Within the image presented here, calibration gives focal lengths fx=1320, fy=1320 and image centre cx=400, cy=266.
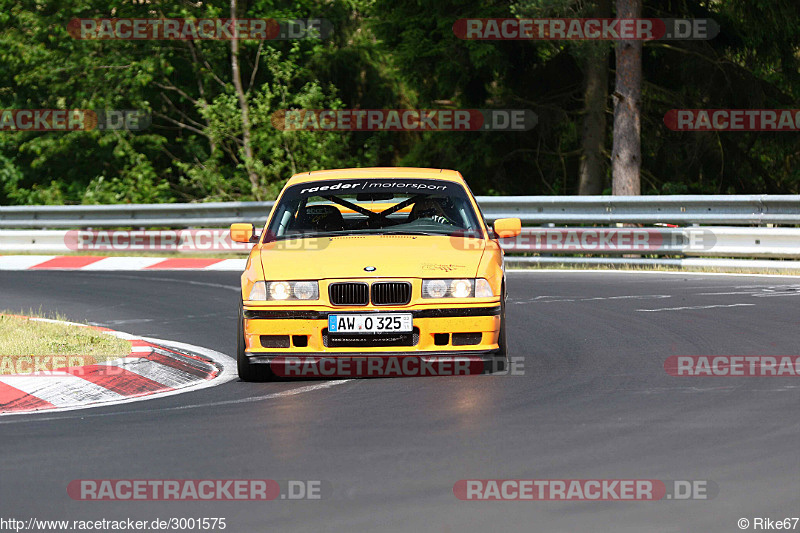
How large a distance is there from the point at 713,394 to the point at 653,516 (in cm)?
314

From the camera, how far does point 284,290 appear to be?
892 centimetres

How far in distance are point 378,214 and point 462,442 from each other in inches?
153

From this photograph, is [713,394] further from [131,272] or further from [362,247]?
[131,272]

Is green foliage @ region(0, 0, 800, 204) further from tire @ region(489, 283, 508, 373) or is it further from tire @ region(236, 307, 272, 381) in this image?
tire @ region(236, 307, 272, 381)

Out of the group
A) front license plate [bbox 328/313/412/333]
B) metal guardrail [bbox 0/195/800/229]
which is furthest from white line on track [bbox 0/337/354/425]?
metal guardrail [bbox 0/195/800/229]

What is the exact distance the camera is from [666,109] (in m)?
27.8

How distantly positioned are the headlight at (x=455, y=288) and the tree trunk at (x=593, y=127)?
18.5m

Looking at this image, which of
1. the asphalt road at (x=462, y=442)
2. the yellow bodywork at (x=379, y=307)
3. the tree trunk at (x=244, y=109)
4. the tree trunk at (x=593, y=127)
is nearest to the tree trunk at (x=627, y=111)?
the tree trunk at (x=593, y=127)

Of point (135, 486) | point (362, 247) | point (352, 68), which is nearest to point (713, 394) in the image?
point (362, 247)

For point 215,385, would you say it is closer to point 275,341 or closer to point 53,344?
point 275,341

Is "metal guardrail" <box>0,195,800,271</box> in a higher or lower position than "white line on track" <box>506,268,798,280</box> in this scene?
higher

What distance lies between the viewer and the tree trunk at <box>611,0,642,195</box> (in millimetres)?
23266

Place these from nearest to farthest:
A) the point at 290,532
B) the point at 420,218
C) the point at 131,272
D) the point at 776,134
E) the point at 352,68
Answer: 1. the point at 290,532
2. the point at 420,218
3. the point at 131,272
4. the point at 776,134
5. the point at 352,68

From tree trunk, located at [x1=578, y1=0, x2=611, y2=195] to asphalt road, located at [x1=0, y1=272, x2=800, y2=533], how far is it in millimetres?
15849
